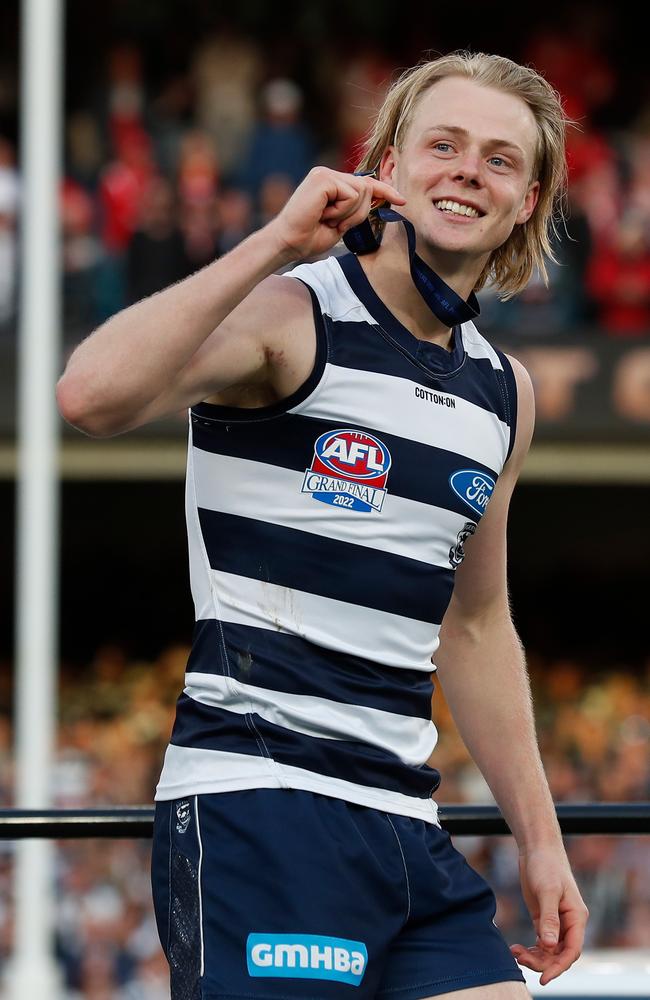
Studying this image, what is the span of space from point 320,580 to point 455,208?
0.54m

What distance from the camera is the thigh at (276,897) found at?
73.4 inches

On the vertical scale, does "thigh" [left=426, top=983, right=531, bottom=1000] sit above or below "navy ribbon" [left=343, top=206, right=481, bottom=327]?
below

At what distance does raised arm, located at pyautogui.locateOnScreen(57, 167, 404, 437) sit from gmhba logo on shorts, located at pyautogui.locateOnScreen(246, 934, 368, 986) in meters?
0.62

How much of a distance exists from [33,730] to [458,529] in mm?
5498

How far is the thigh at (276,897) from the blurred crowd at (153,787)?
1787 millimetres

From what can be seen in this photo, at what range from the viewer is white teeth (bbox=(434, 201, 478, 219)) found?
7.00 feet

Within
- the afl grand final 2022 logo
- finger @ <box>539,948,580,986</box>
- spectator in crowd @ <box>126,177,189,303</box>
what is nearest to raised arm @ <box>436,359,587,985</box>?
finger @ <box>539,948,580,986</box>

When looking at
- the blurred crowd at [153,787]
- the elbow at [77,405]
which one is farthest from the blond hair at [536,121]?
the blurred crowd at [153,787]

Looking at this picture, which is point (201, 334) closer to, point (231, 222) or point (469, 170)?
point (469, 170)

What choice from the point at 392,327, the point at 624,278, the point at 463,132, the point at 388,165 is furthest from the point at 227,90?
the point at 392,327

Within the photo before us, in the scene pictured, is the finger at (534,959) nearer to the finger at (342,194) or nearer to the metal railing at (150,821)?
the metal railing at (150,821)

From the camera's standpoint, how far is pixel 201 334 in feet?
5.95

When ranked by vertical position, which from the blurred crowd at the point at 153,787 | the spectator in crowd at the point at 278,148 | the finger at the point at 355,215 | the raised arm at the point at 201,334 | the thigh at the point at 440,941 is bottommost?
the blurred crowd at the point at 153,787

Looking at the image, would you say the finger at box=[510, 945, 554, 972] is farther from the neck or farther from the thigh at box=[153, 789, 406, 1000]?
the neck
